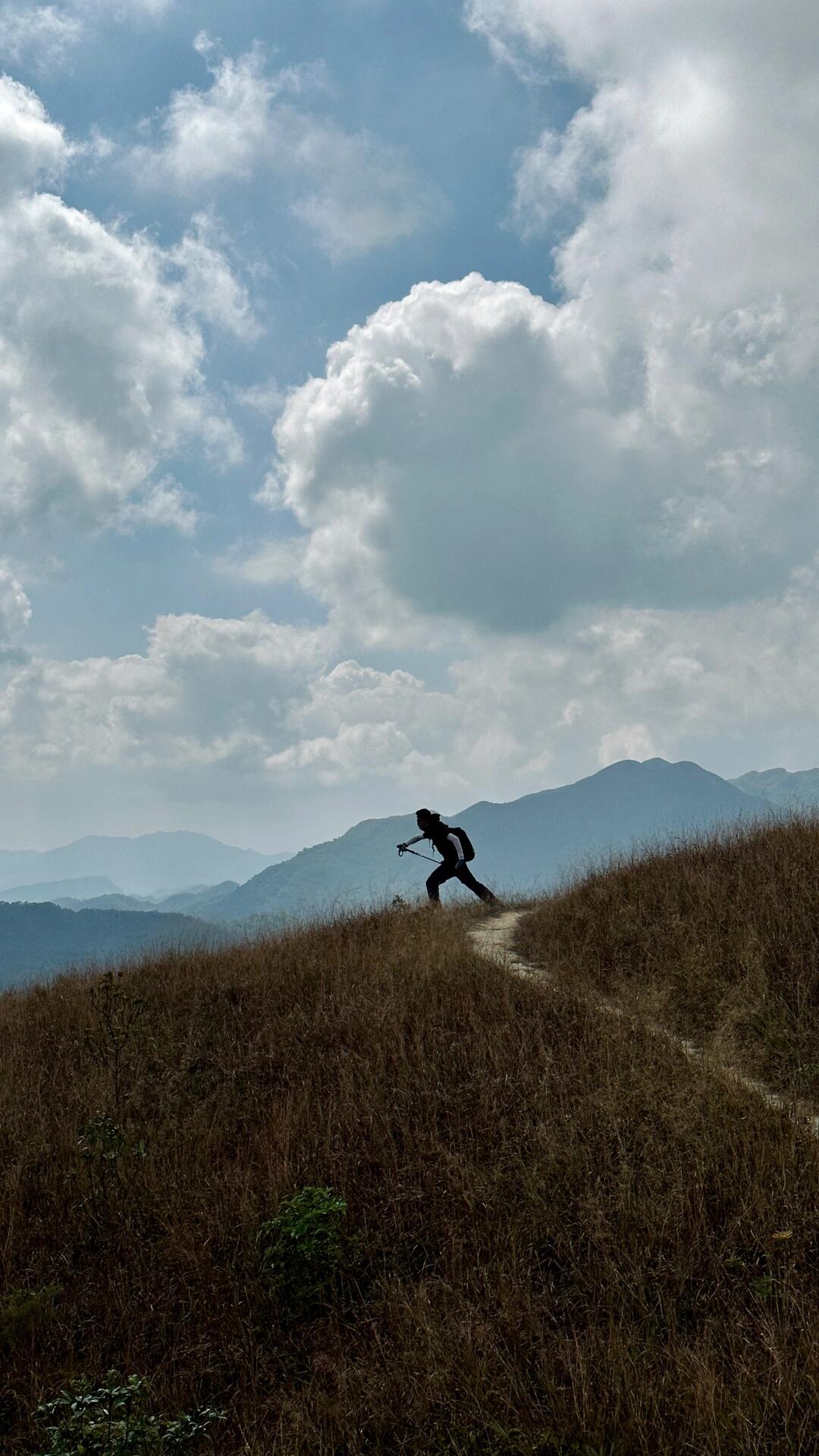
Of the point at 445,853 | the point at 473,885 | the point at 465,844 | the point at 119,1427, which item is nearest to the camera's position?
the point at 119,1427

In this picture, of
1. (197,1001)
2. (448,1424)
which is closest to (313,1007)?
(197,1001)

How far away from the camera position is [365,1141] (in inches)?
252

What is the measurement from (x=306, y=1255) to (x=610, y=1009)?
446 cm

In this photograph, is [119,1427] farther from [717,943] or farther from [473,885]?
[473,885]

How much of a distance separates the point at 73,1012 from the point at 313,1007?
345cm

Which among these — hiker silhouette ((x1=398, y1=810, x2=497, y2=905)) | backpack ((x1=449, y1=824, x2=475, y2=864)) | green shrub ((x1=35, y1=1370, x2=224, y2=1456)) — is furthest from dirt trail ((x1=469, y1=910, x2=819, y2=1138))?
green shrub ((x1=35, y1=1370, x2=224, y2=1456))

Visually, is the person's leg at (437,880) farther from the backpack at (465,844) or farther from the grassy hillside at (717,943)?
the grassy hillside at (717,943)

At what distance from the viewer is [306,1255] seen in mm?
5168

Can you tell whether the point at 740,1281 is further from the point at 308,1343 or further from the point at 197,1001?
the point at 197,1001

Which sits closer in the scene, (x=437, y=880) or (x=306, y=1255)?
(x=306, y=1255)

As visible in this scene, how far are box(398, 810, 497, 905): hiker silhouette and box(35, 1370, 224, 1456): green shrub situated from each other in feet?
33.2

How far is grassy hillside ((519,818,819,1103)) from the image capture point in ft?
25.5

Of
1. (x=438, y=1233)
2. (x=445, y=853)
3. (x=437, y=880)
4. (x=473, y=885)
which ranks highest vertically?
(x=445, y=853)

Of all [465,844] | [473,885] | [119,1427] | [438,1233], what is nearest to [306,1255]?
[438,1233]
